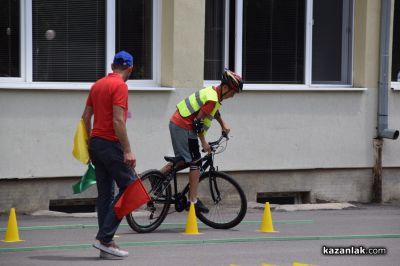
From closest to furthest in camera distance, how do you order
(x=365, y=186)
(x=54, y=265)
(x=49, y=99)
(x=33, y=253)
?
(x=54, y=265), (x=33, y=253), (x=49, y=99), (x=365, y=186)

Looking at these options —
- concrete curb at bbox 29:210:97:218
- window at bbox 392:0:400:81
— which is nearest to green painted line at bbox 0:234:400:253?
concrete curb at bbox 29:210:97:218

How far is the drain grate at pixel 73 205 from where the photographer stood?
1341cm

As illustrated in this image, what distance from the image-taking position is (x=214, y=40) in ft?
48.3

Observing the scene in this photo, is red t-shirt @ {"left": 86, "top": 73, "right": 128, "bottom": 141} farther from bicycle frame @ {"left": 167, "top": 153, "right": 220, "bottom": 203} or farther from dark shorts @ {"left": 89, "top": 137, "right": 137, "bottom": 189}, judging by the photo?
bicycle frame @ {"left": 167, "top": 153, "right": 220, "bottom": 203}

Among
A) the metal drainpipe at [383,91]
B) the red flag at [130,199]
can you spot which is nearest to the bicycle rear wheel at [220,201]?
the red flag at [130,199]

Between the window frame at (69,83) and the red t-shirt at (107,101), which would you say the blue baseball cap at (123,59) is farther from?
the window frame at (69,83)

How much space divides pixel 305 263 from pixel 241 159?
5043 mm

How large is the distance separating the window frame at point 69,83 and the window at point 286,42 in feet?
2.97

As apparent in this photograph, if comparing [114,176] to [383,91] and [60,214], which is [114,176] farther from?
[383,91]

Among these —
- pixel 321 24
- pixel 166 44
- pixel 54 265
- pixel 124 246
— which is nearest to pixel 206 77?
pixel 166 44

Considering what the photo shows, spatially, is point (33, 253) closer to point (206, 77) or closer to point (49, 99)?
point (49, 99)

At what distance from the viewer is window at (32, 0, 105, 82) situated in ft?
43.4

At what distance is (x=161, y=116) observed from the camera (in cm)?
1381

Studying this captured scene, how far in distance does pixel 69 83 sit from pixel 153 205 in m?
2.90
